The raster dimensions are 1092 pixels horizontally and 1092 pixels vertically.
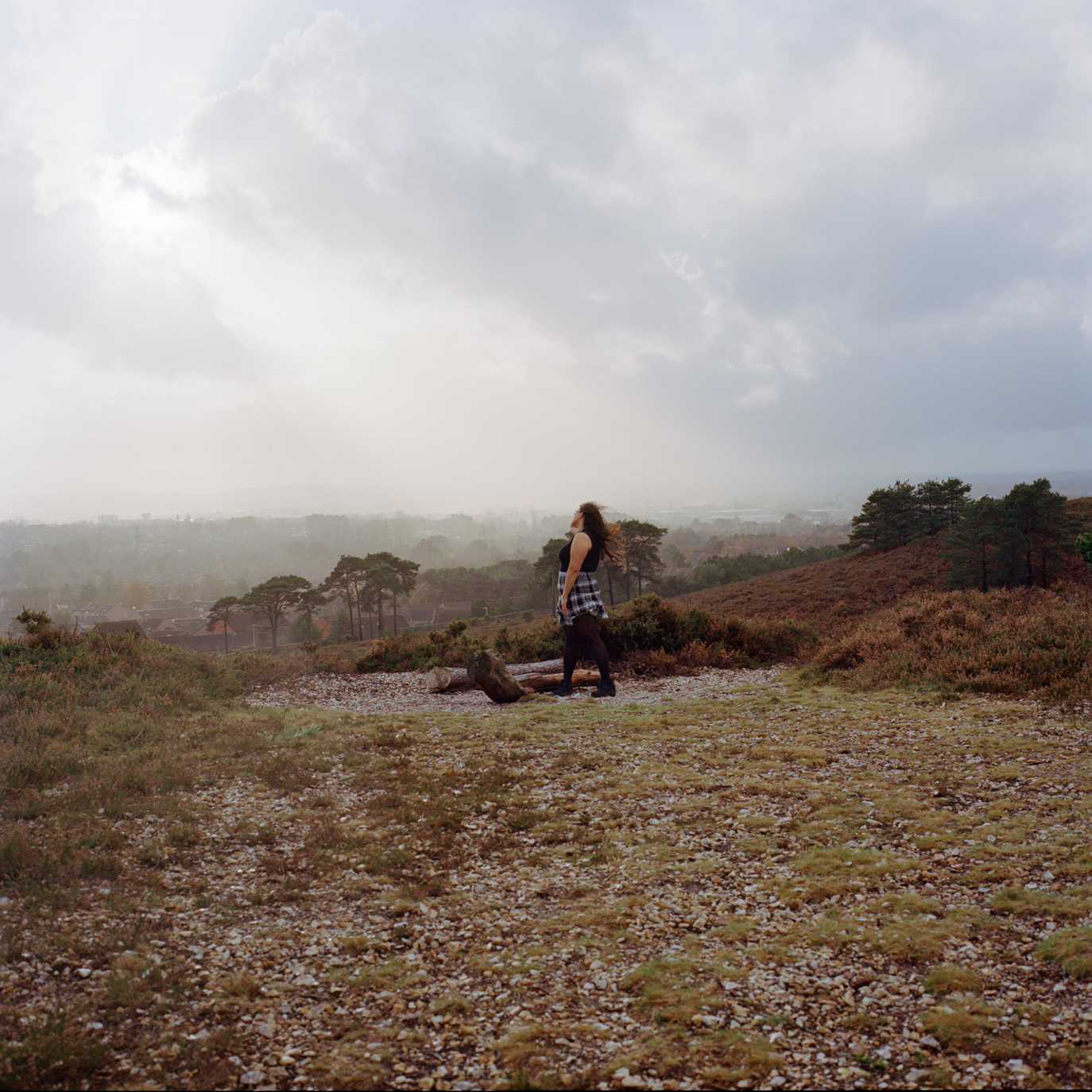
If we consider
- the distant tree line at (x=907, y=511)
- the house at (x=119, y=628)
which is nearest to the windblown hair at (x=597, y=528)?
the house at (x=119, y=628)

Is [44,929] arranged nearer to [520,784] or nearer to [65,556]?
[520,784]

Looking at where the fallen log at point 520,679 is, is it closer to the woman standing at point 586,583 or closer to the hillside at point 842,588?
the woman standing at point 586,583

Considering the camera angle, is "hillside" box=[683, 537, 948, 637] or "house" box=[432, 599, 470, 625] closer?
"hillside" box=[683, 537, 948, 637]

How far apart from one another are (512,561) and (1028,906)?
214 ft

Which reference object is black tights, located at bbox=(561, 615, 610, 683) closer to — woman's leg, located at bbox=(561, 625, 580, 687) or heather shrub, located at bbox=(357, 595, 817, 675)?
woman's leg, located at bbox=(561, 625, 580, 687)

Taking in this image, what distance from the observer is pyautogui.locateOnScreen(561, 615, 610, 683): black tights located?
40.7ft

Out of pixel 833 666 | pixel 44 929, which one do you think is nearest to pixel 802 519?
pixel 833 666

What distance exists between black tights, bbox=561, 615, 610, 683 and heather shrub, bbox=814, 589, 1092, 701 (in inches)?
173

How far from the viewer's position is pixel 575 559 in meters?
12.1

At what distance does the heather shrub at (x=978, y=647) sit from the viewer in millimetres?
10414

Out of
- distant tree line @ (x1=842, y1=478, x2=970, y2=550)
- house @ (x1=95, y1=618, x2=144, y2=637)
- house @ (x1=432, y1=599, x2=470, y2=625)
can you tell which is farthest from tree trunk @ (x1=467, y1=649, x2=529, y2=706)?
house @ (x1=432, y1=599, x2=470, y2=625)

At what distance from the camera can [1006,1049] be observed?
3.23m

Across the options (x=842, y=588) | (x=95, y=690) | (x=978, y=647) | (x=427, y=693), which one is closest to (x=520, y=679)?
(x=427, y=693)

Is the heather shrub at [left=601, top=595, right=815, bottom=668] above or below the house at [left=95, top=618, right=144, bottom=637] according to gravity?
below
